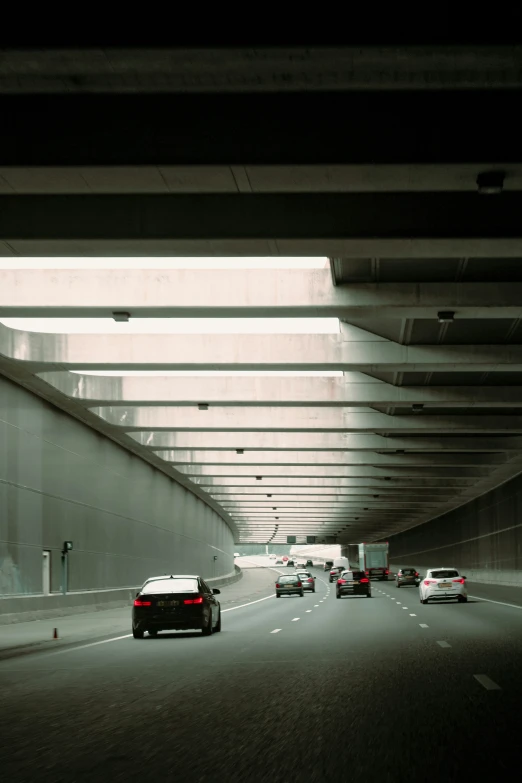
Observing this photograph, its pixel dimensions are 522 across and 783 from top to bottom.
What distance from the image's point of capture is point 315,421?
3794cm

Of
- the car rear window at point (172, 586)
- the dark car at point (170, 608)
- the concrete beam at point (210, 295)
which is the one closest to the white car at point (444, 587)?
the car rear window at point (172, 586)

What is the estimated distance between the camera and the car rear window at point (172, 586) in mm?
23734

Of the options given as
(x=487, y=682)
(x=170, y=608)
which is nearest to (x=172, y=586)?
(x=170, y=608)

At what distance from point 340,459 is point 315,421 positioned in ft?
34.1

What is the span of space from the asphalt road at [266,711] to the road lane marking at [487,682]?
0.01m

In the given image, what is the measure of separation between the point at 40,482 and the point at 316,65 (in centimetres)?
2494

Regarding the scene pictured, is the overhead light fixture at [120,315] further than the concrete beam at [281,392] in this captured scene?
No

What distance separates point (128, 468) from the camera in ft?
157

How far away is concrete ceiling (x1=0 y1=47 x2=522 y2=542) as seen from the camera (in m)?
11.1

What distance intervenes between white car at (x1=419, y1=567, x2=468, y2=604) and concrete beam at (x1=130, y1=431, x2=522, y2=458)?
5059 millimetres

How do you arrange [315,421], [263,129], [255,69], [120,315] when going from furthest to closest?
[315,421], [120,315], [263,129], [255,69]

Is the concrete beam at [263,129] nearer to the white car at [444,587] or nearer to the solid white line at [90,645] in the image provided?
the solid white line at [90,645]

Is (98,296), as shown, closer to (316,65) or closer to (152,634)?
(152,634)

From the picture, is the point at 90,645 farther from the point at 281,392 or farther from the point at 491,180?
the point at 491,180
